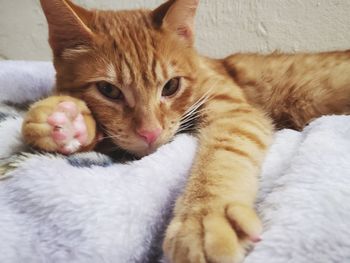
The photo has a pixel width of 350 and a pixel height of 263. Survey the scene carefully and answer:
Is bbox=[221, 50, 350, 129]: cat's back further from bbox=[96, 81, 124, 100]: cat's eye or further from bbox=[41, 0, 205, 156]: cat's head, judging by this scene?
bbox=[96, 81, 124, 100]: cat's eye

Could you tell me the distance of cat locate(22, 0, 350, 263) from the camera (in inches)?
22.3

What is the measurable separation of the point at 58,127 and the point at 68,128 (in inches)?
1.1

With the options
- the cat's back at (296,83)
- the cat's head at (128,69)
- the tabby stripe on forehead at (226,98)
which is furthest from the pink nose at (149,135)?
the cat's back at (296,83)

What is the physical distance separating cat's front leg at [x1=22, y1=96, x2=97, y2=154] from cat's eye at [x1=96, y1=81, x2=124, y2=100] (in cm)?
10

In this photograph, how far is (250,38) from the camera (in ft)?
5.31

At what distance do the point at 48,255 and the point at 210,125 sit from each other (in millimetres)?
510

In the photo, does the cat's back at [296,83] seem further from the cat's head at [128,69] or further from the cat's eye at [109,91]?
the cat's eye at [109,91]

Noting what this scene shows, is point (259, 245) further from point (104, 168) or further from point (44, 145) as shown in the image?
point (44, 145)

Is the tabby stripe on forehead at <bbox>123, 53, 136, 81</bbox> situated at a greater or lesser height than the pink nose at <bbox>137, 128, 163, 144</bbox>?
greater

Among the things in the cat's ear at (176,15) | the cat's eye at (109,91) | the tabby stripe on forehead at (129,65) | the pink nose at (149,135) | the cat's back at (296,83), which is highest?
the cat's ear at (176,15)

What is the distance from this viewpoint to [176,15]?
3.20ft

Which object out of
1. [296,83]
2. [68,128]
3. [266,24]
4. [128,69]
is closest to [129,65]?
[128,69]

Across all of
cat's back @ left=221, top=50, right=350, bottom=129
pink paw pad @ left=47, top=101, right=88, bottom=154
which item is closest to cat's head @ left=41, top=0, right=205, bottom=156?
pink paw pad @ left=47, top=101, right=88, bottom=154

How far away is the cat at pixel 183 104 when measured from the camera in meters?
0.57
